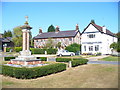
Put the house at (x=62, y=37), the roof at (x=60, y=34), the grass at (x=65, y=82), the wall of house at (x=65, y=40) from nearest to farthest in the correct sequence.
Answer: the grass at (x=65, y=82) → the wall of house at (x=65, y=40) → the house at (x=62, y=37) → the roof at (x=60, y=34)

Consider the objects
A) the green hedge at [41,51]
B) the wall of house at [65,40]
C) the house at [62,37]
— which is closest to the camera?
the green hedge at [41,51]

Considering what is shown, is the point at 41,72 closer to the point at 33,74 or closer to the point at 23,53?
the point at 33,74

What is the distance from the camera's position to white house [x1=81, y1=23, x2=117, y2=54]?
41469 mm

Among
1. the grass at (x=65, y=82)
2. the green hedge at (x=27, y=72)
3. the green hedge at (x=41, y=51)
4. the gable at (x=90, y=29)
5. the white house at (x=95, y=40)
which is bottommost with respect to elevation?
the grass at (x=65, y=82)

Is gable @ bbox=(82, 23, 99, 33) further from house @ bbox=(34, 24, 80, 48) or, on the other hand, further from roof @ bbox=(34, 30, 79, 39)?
roof @ bbox=(34, 30, 79, 39)

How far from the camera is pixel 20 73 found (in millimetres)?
11516

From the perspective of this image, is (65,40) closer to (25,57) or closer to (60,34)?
(60,34)

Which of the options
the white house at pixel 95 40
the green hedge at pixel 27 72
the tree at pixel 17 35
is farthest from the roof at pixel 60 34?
the green hedge at pixel 27 72

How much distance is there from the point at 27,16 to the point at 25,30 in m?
1.94

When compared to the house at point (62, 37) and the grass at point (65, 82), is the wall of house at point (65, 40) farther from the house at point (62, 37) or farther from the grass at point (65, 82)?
the grass at point (65, 82)

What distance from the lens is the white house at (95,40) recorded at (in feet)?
136

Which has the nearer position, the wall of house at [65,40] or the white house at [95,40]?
the white house at [95,40]

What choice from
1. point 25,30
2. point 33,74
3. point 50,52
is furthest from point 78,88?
point 50,52

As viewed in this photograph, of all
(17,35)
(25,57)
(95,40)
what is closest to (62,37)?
(95,40)
